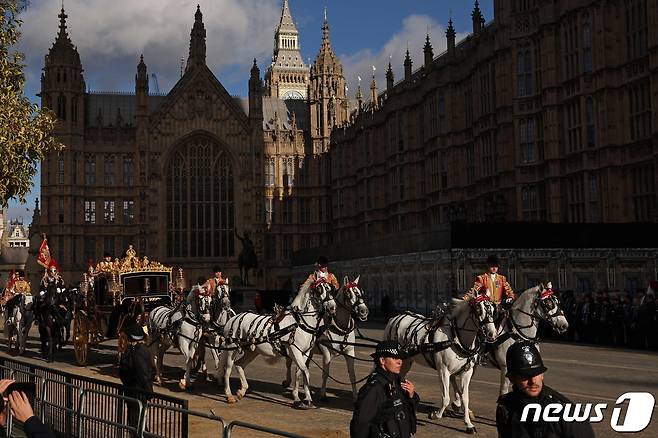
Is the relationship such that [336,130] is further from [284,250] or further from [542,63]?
[542,63]

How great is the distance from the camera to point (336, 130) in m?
75.3

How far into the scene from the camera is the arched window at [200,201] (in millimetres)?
73312

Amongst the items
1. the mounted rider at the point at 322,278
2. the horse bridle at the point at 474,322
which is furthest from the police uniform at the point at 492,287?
the mounted rider at the point at 322,278

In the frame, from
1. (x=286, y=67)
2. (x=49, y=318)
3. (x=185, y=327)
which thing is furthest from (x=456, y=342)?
(x=286, y=67)

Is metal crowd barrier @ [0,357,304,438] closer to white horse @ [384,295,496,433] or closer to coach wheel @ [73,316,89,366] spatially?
white horse @ [384,295,496,433]

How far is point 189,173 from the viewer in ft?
243

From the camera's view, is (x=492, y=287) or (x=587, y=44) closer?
(x=492, y=287)

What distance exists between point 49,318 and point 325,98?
56.7m

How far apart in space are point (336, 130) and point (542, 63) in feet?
124

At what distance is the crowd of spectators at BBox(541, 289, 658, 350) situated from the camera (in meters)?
26.3

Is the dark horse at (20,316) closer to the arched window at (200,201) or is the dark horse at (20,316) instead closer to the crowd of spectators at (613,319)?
the crowd of spectators at (613,319)

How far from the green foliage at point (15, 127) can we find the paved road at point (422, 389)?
5378 mm

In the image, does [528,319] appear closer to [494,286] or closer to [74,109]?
[494,286]

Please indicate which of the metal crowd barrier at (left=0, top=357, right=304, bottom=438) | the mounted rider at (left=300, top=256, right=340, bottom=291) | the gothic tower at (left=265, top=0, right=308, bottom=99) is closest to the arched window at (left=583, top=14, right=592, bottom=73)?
the mounted rider at (left=300, top=256, right=340, bottom=291)
